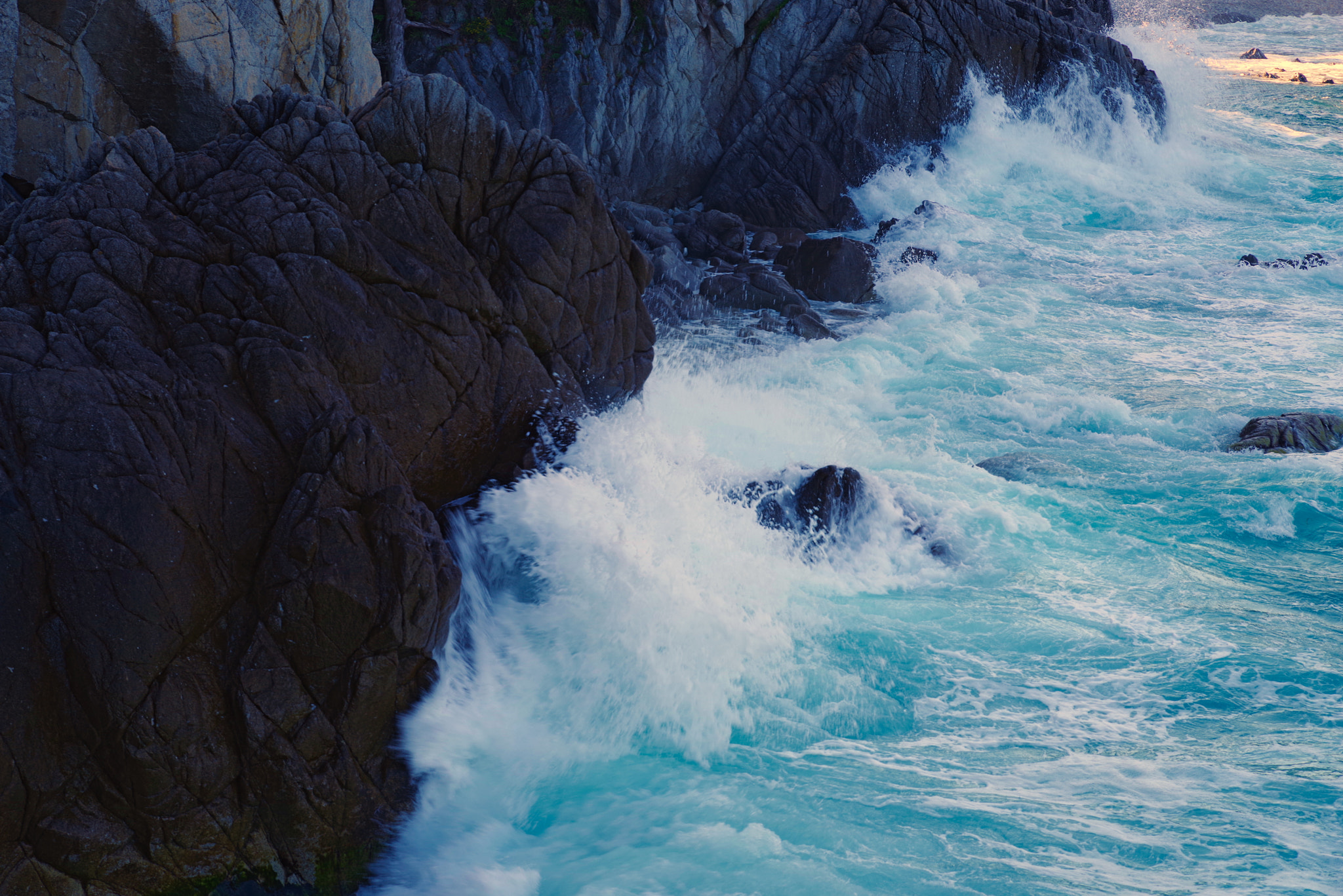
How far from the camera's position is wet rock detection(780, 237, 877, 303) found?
15.5m

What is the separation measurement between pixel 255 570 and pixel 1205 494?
887cm

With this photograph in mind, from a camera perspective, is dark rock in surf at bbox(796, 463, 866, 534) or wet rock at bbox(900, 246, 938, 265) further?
wet rock at bbox(900, 246, 938, 265)

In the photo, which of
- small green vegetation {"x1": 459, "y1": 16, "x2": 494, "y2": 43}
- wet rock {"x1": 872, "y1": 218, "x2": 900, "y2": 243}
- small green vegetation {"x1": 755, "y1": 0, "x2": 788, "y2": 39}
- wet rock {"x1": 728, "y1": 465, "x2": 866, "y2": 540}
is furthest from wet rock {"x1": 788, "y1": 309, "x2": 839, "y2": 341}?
small green vegetation {"x1": 459, "y1": 16, "x2": 494, "y2": 43}

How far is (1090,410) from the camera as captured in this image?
1142 cm

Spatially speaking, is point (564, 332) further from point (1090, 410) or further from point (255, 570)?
point (1090, 410)

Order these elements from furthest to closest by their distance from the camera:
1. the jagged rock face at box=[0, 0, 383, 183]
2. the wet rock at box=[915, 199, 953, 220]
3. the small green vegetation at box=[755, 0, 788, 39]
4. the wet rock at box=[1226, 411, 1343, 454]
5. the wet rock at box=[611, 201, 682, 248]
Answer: the small green vegetation at box=[755, 0, 788, 39] → the wet rock at box=[915, 199, 953, 220] → the wet rock at box=[611, 201, 682, 248] → the wet rock at box=[1226, 411, 1343, 454] → the jagged rock face at box=[0, 0, 383, 183]

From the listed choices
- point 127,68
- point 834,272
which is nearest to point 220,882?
point 127,68

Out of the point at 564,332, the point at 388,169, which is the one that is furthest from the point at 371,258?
the point at 564,332

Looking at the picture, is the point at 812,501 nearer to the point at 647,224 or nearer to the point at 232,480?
the point at 232,480

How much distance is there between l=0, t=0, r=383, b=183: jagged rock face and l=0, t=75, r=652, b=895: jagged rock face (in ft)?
10.7

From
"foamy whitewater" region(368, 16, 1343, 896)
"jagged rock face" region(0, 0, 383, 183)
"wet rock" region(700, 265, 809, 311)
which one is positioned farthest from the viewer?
"wet rock" region(700, 265, 809, 311)

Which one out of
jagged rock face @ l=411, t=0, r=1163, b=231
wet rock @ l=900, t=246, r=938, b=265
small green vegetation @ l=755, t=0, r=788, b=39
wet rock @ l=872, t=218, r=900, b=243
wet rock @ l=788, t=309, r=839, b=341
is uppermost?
small green vegetation @ l=755, t=0, r=788, b=39

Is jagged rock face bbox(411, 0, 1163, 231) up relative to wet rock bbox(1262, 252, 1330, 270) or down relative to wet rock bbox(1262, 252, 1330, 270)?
up

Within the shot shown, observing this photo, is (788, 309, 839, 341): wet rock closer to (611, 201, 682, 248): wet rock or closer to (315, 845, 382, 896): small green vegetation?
(611, 201, 682, 248): wet rock
